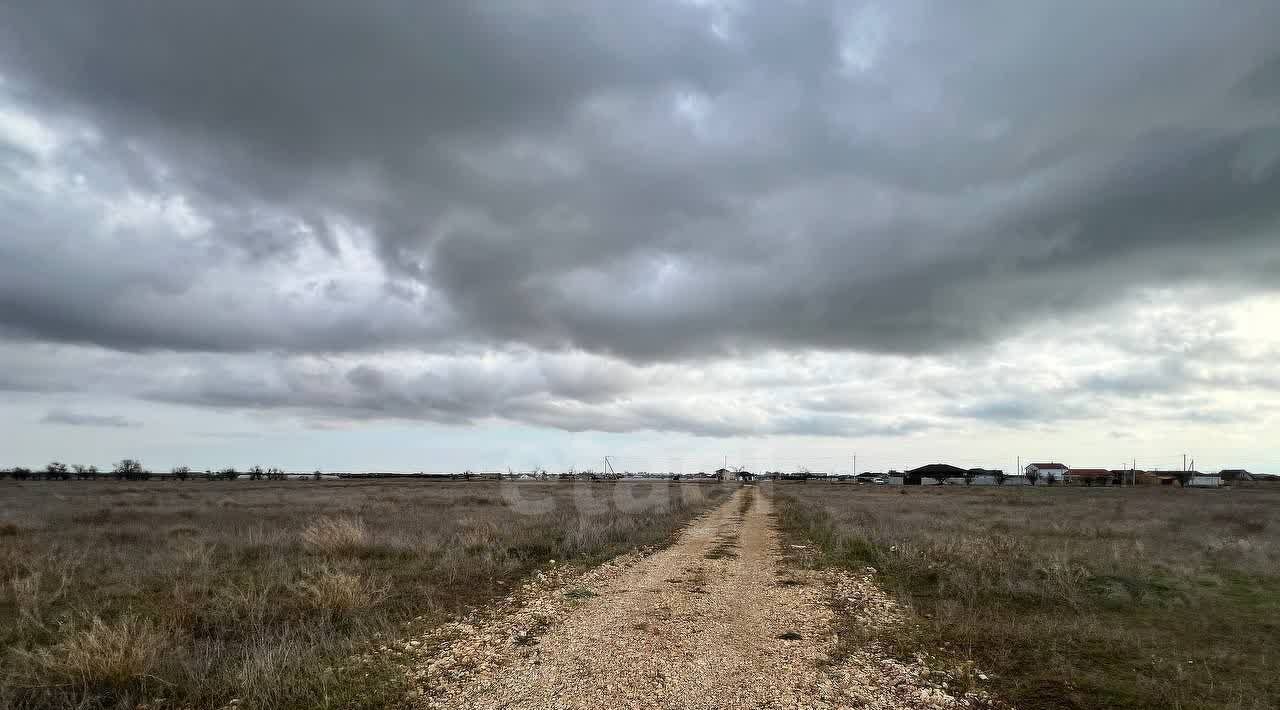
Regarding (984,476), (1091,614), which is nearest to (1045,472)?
(984,476)

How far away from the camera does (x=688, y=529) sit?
22234mm

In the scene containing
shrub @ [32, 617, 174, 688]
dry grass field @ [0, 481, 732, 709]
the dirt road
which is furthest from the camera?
shrub @ [32, 617, 174, 688]

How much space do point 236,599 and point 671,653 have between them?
7.31m

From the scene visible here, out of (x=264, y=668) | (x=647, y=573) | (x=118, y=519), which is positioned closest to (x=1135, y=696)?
(x=647, y=573)

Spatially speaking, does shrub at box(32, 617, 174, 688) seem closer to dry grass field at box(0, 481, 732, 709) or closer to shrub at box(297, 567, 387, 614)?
dry grass field at box(0, 481, 732, 709)

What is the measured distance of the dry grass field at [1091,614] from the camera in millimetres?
6617

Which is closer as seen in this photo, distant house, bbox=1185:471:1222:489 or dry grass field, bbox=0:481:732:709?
dry grass field, bbox=0:481:732:709

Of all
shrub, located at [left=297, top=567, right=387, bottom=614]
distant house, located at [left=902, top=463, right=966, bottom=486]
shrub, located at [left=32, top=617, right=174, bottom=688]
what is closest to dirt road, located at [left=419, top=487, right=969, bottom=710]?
shrub, located at [left=297, top=567, right=387, bottom=614]

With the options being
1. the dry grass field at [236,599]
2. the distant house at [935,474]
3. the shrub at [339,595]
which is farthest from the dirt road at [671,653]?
the distant house at [935,474]

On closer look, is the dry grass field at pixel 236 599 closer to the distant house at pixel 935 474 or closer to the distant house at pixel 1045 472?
the distant house at pixel 935 474

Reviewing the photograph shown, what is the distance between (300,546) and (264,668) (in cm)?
1122

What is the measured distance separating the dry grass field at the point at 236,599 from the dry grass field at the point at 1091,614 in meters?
6.38

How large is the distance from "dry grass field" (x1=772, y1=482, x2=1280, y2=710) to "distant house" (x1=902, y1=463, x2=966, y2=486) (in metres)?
115

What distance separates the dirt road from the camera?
5.93m
